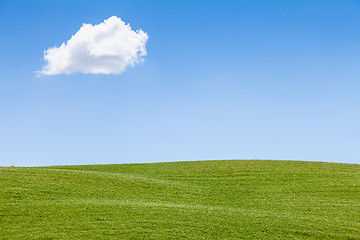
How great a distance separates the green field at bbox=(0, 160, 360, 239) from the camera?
13625 millimetres

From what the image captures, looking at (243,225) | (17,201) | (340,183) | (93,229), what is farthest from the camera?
(340,183)

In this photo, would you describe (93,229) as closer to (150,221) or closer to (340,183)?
(150,221)

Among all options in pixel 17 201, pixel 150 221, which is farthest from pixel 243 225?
pixel 17 201

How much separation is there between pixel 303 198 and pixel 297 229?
210 inches

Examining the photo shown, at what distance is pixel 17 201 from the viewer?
16.2 m

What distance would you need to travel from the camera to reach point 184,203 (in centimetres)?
1750

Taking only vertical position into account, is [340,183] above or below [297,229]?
above

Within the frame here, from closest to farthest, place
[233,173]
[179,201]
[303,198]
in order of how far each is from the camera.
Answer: [179,201], [303,198], [233,173]

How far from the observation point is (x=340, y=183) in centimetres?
2241

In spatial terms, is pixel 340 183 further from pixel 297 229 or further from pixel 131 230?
pixel 131 230

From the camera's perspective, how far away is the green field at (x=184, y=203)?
13.6m

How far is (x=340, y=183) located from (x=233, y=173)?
261 inches

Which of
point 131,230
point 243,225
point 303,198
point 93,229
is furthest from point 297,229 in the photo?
point 93,229

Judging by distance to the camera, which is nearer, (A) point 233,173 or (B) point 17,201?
(B) point 17,201
